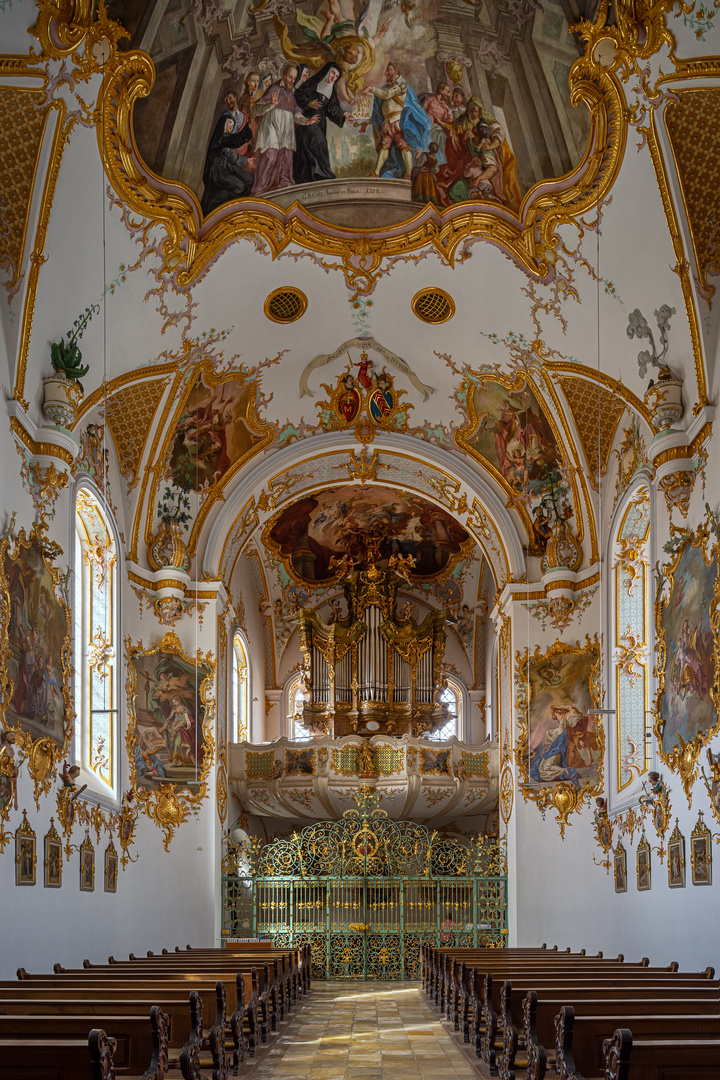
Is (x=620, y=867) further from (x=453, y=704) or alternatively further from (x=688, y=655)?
(x=453, y=704)

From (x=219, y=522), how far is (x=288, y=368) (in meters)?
3.40

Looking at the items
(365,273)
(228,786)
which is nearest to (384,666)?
(228,786)

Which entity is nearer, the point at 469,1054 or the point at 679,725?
the point at 469,1054

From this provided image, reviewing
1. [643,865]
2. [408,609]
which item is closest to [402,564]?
[408,609]

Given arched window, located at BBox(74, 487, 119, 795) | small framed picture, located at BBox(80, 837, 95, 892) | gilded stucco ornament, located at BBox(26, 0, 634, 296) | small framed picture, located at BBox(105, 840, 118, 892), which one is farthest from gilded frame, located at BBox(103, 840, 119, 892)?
gilded stucco ornament, located at BBox(26, 0, 634, 296)

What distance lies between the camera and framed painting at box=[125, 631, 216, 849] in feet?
64.8

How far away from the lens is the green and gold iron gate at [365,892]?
22.1m

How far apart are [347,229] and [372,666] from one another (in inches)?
574

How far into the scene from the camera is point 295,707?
31391 mm

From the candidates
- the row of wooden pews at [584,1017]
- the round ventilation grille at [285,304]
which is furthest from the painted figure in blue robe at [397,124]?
the row of wooden pews at [584,1017]

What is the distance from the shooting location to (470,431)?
21344 millimetres

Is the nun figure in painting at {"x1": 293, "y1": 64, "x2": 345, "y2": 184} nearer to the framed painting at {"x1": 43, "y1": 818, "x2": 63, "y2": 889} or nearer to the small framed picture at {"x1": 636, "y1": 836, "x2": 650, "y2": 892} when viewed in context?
the framed painting at {"x1": 43, "y1": 818, "x2": 63, "y2": 889}

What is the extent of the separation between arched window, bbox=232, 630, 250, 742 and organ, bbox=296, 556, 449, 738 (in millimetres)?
1539

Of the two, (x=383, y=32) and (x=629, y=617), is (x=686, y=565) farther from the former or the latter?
(x=383, y=32)
